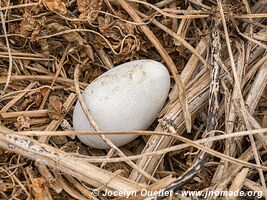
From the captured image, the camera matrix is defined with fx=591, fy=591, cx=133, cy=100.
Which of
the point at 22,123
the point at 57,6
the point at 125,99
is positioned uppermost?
the point at 57,6

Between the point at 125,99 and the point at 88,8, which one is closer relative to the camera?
the point at 125,99

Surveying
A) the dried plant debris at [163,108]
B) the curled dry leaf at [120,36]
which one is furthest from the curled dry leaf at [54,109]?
the curled dry leaf at [120,36]

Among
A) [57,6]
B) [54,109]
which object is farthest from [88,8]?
[54,109]

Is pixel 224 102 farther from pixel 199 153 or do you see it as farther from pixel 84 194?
pixel 84 194

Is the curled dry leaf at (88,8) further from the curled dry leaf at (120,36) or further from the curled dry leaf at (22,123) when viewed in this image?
the curled dry leaf at (22,123)

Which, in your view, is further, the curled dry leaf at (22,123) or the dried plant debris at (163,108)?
the curled dry leaf at (22,123)

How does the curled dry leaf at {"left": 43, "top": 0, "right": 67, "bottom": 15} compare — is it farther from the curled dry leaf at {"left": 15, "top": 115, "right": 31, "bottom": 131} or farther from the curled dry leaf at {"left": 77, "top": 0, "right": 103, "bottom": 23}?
the curled dry leaf at {"left": 15, "top": 115, "right": 31, "bottom": 131}

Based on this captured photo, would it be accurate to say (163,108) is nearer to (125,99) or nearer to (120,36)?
(125,99)
